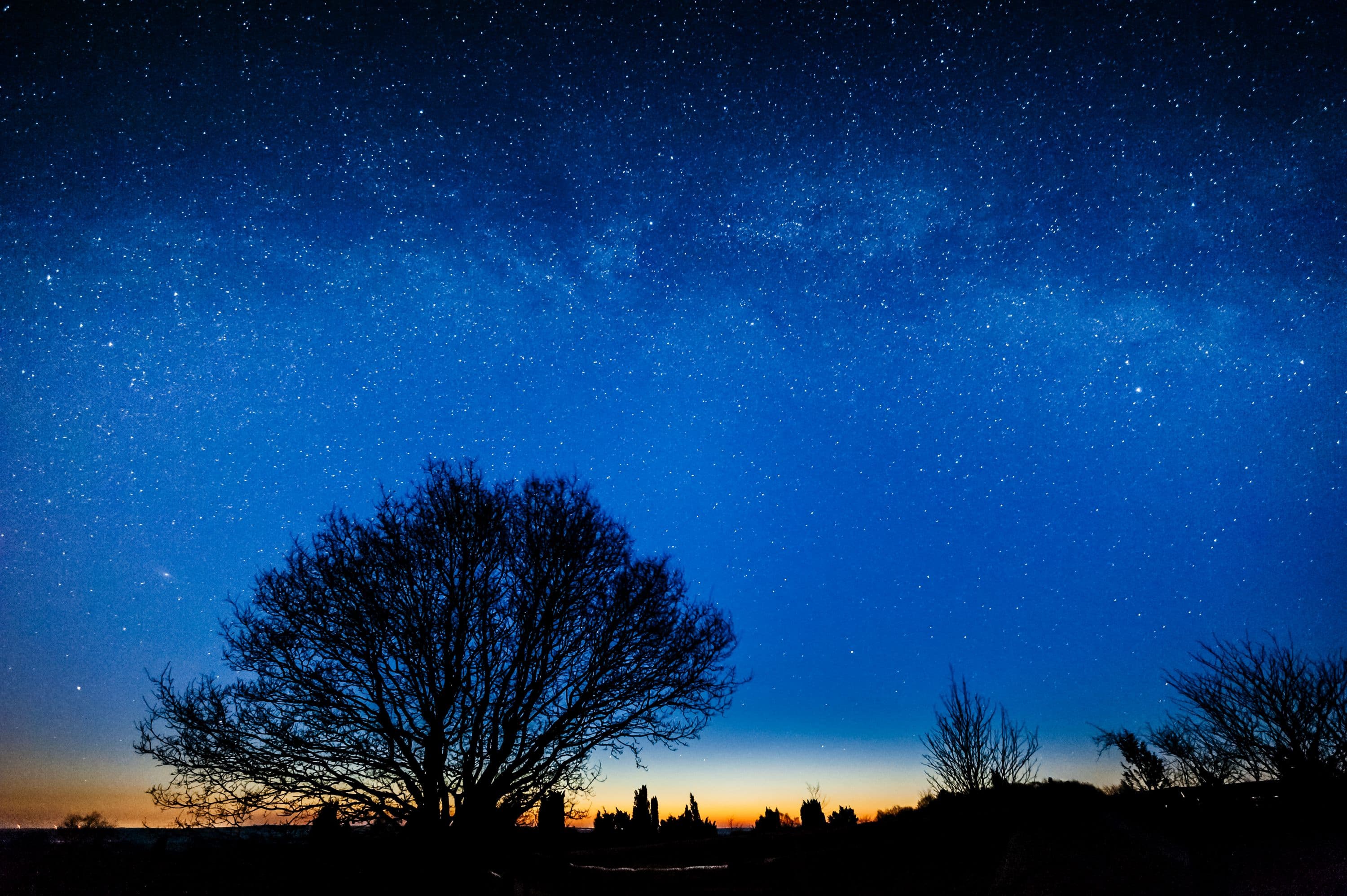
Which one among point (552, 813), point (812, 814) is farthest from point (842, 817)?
point (552, 813)

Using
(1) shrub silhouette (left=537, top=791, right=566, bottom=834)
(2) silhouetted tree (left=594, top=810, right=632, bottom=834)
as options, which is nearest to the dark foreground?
(1) shrub silhouette (left=537, top=791, right=566, bottom=834)

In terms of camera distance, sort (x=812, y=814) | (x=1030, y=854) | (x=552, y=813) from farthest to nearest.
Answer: (x=812, y=814)
(x=552, y=813)
(x=1030, y=854)

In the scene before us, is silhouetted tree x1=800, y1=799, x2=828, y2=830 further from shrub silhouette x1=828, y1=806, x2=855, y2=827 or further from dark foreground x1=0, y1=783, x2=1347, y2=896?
dark foreground x1=0, y1=783, x2=1347, y2=896

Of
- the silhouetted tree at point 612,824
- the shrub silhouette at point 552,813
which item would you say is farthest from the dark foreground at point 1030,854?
the silhouetted tree at point 612,824

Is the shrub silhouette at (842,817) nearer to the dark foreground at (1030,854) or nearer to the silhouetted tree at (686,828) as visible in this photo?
the silhouetted tree at (686,828)

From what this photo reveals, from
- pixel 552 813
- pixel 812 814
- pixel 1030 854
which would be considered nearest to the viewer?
pixel 1030 854

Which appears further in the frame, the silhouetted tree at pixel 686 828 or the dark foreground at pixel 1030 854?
the silhouetted tree at pixel 686 828

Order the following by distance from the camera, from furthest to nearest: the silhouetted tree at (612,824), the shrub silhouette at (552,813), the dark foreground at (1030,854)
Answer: the silhouetted tree at (612,824) < the shrub silhouette at (552,813) < the dark foreground at (1030,854)

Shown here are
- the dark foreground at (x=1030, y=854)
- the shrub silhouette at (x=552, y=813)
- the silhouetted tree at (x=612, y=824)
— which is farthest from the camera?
the silhouetted tree at (x=612, y=824)

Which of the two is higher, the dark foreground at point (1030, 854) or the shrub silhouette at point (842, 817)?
the dark foreground at point (1030, 854)

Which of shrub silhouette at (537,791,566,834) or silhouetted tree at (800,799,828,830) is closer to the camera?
shrub silhouette at (537,791,566,834)

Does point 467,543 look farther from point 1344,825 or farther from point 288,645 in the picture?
point 1344,825

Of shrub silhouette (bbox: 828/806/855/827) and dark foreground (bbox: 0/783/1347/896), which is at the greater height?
dark foreground (bbox: 0/783/1347/896)

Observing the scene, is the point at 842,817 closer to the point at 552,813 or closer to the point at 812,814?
the point at 812,814
